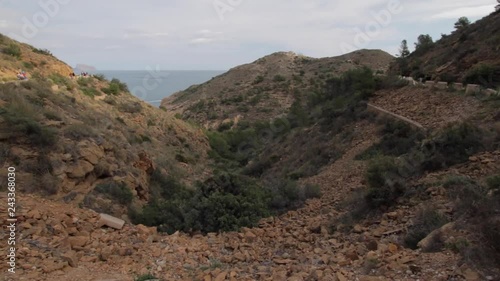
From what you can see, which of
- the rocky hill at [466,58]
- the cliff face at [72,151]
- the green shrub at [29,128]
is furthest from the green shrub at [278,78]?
the green shrub at [29,128]

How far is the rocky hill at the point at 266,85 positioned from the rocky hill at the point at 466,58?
473 inches

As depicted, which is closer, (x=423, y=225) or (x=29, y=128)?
(x=423, y=225)

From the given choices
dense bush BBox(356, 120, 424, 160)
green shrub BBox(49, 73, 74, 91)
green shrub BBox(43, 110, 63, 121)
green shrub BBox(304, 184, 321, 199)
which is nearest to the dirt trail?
green shrub BBox(304, 184, 321, 199)

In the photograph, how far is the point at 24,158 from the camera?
8992 millimetres

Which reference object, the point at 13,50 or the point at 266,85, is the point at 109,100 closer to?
the point at 13,50

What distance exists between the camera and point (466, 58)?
56.5 feet

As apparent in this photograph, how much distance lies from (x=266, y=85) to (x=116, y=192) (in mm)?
38676

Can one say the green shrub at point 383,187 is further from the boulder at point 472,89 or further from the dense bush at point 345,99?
the dense bush at point 345,99

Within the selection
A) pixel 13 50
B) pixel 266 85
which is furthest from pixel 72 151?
pixel 266 85

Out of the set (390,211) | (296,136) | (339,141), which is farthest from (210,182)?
(296,136)

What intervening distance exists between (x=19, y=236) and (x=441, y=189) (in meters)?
7.26

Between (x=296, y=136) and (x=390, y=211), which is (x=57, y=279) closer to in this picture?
(x=390, y=211)

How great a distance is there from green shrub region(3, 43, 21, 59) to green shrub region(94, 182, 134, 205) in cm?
1496

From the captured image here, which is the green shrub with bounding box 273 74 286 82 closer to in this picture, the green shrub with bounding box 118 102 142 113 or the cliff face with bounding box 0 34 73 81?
the green shrub with bounding box 118 102 142 113
